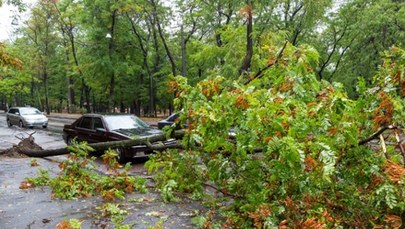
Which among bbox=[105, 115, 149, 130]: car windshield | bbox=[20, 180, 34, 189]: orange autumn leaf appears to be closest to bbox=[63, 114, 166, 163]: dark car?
bbox=[105, 115, 149, 130]: car windshield

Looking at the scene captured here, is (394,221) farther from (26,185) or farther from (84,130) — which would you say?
(84,130)

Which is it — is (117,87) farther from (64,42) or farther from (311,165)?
(311,165)

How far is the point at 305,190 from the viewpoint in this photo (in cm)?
372

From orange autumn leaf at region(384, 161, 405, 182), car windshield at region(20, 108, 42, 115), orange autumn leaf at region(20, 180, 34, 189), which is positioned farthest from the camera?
car windshield at region(20, 108, 42, 115)

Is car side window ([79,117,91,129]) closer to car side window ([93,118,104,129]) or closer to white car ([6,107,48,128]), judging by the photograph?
car side window ([93,118,104,129])

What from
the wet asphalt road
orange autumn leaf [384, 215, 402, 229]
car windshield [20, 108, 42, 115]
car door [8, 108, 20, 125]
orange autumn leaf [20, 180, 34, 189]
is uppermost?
car windshield [20, 108, 42, 115]

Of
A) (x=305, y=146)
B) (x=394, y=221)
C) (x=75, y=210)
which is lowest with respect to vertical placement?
(x=75, y=210)

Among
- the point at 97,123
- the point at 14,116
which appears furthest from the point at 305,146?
the point at 14,116

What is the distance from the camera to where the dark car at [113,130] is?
1021 centimetres

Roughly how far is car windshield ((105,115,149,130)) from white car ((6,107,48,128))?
1415 centimetres

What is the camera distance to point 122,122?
11469 millimetres

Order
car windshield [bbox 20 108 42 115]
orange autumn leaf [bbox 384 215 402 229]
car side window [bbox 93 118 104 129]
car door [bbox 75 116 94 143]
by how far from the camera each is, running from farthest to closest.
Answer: car windshield [bbox 20 108 42 115] < car door [bbox 75 116 94 143] < car side window [bbox 93 118 104 129] < orange autumn leaf [bbox 384 215 402 229]

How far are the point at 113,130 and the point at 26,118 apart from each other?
50.9ft

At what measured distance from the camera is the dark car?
402 inches
